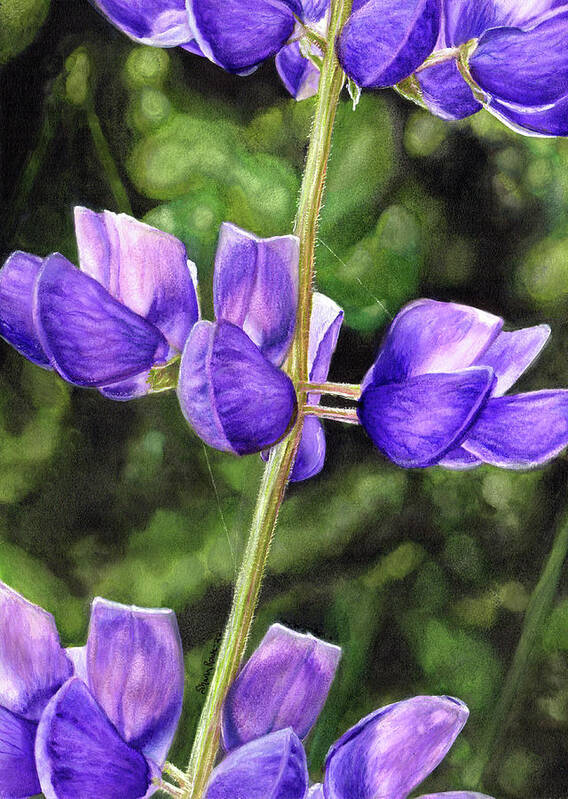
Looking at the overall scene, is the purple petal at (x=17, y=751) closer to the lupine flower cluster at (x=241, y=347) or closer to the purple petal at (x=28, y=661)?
the purple petal at (x=28, y=661)

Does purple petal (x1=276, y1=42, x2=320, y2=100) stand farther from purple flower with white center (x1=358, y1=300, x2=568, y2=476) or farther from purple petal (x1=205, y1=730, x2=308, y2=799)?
purple petal (x1=205, y1=730, x2=308, y2=799)

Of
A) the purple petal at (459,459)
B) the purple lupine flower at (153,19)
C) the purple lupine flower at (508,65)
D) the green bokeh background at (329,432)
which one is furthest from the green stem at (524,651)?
the purple lupine flower at (153,19)

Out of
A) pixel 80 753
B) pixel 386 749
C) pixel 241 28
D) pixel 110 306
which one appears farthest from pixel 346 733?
pixel 241 28

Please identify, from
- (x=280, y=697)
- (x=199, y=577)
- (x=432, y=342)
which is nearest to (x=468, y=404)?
(x=432, y=342)

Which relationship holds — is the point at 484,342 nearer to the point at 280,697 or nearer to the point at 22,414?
the point at 280,697

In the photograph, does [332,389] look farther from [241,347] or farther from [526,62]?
[526,62]

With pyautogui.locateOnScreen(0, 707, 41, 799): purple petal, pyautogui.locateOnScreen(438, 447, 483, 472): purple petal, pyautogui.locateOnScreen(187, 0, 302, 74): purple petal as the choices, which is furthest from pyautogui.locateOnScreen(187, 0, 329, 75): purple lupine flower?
pyautogui.locateOnScreen(0, 707, 41, 799): purple petal
